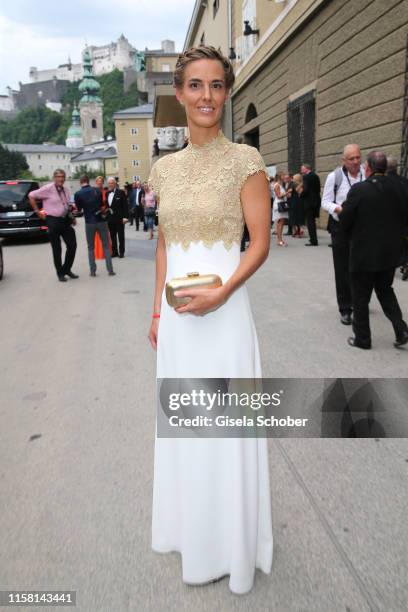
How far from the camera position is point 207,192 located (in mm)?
1849

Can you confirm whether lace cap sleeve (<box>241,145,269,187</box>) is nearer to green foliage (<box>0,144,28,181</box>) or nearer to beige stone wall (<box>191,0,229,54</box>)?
beige stone wall (<box>191,0,229,54</box>)

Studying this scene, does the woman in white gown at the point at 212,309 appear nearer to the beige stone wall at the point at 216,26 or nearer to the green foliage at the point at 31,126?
the beige stone wall at the point at 216,26

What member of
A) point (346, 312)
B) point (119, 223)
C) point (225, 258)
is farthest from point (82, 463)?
point (119, 223)

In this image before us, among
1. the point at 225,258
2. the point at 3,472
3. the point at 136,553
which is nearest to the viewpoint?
the point at 225,258

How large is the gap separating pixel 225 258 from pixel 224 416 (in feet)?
2.05

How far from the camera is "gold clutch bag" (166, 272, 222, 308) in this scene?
1.75 m

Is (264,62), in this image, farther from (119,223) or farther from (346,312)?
(346,312)

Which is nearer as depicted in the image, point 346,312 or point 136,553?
point 136,553

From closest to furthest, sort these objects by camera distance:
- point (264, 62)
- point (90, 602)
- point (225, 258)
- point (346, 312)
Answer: point (225, 258)
point (90, 602)
point (346, 312)
point (264, 62)

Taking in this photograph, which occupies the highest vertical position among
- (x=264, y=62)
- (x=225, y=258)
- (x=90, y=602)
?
(x=264, y=62)

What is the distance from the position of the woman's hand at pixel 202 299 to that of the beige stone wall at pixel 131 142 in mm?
74279

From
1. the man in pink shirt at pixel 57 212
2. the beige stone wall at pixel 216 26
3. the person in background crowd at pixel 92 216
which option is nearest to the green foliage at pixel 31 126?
the beige stone wall at pixel 216 26

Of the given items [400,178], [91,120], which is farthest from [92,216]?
[91,120]

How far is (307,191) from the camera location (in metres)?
11.8
